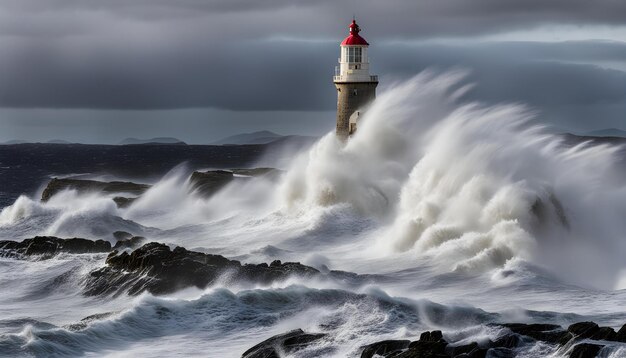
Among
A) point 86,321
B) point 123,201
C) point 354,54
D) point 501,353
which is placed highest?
point 354,54

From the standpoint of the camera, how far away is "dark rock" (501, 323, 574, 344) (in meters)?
16.8

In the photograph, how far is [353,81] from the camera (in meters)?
48.4

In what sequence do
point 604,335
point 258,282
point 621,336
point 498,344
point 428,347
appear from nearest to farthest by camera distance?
point 428,347, point 621,336, point 604,335, point 498,344, point 258,282

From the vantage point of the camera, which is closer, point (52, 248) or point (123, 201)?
point (52, 248)

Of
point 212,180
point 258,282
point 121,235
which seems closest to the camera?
point 258,282

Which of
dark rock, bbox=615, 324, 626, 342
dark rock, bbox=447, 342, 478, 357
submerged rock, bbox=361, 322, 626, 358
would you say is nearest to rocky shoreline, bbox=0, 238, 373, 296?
submerged rock, bbox=361, 322, 626, 358

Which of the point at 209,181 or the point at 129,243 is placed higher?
the point at 209,181

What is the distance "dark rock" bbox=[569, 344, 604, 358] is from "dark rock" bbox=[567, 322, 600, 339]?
664mm

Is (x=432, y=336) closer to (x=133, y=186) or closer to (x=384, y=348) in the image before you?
(x=384, y=348)

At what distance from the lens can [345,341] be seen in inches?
710

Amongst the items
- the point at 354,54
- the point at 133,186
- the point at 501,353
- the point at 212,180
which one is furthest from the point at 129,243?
the point at 133,186

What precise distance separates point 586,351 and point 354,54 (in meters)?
34.1

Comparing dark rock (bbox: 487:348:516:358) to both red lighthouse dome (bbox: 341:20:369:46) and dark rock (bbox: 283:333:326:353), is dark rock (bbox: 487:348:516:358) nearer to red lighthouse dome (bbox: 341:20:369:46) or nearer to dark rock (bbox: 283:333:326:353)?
dark rock (bbox: 283:333:326:353)

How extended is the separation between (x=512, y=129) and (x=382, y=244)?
6399 mm
